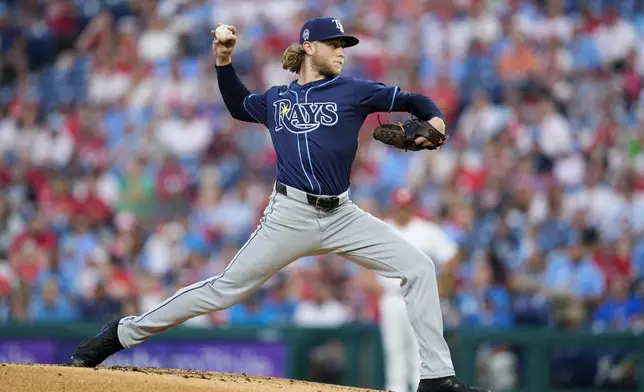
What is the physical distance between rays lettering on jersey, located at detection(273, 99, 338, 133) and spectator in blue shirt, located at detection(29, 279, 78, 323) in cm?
675

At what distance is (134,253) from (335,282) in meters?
2.62

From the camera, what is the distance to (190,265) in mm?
11422

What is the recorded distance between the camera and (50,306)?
1166 cm

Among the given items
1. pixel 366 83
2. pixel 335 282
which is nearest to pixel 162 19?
pixel 335 282

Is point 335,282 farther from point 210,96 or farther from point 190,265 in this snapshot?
point 210,96

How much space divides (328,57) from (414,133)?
61 centimetres

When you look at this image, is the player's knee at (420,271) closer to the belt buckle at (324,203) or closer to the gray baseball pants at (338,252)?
the gray baseball pants at (338,252)

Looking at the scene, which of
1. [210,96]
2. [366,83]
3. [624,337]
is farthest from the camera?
[210,96]

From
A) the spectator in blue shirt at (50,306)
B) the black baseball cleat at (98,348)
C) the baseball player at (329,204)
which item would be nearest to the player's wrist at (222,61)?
the baseball player at (329,204)

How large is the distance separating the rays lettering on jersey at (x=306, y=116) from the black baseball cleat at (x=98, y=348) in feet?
4.57

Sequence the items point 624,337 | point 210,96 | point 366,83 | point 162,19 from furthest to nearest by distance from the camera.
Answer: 1. point 162,19
2. point 210,96
3. point 624,337
4. point 366,83

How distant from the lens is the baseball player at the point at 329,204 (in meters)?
5.31

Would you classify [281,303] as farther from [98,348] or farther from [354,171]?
[98,348]

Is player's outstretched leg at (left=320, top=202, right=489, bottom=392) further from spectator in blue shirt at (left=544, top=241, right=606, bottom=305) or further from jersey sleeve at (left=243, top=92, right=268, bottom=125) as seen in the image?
spectator in blue shirt at (left=544, top=241, right=606, bottom=305)
